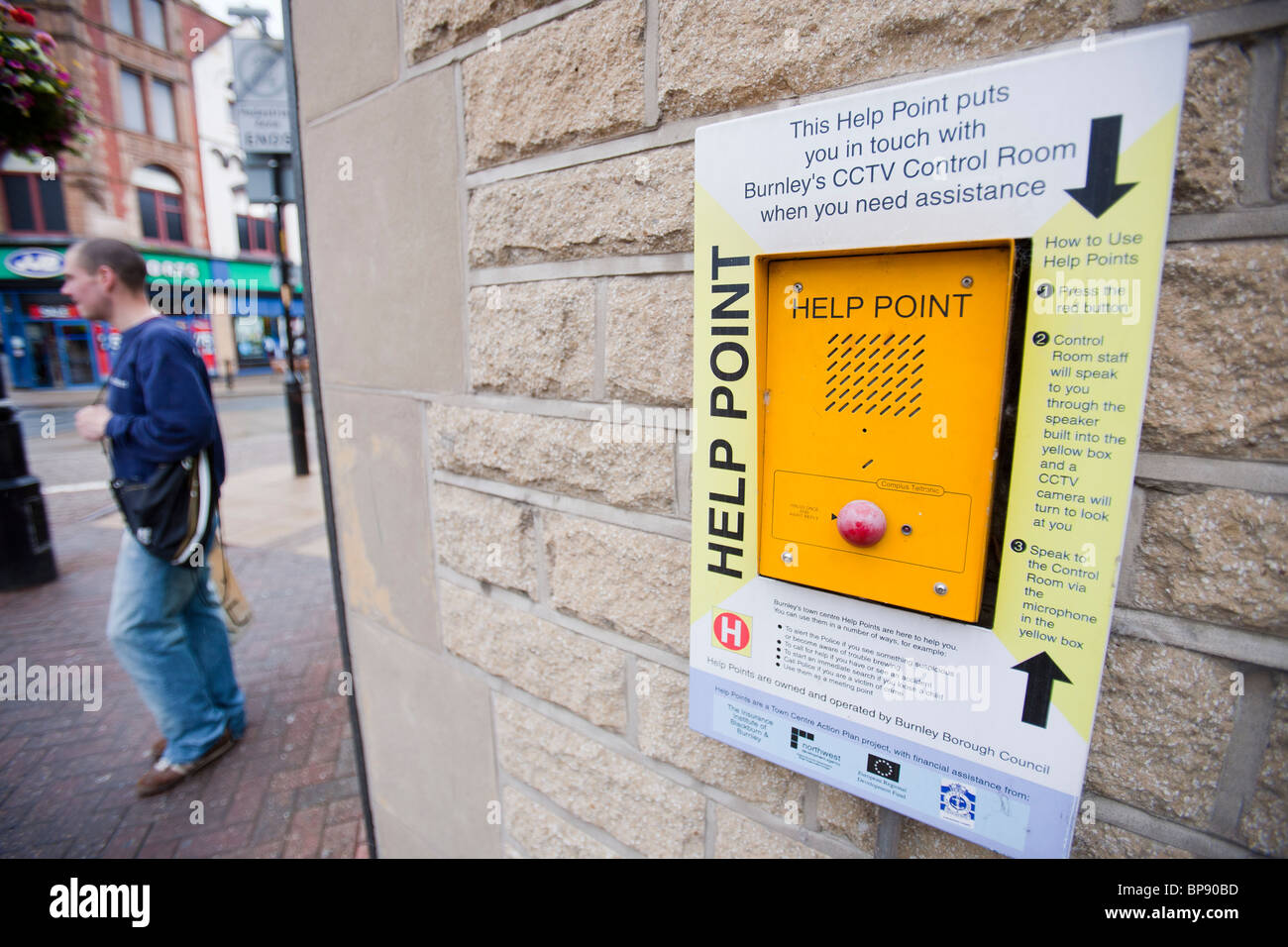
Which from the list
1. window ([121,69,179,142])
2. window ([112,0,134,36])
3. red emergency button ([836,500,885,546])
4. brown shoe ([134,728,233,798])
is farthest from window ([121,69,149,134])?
red emergency button ([836,500,885,546])

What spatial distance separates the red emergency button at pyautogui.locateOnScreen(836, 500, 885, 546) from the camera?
89 centimetres

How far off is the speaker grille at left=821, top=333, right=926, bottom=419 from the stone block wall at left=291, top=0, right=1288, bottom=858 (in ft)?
0.96

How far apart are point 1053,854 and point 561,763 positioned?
3.46 ft

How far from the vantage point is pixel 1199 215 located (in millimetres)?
743

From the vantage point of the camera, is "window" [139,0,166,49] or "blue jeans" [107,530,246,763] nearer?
"blue jeans" [107,530,246,763]

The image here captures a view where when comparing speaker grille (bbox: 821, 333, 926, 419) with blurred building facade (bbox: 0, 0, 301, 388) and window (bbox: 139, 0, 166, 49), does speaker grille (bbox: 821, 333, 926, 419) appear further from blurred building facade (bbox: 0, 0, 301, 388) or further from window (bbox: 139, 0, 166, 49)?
window (bbox: 139, 0, 166, 49)

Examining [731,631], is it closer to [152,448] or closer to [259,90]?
[152,448]

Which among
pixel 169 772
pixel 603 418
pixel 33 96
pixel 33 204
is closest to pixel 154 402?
pixel 169 772

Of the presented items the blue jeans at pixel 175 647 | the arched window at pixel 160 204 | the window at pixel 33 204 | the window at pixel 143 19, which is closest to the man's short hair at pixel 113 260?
the blue jeans at pixel 175 647

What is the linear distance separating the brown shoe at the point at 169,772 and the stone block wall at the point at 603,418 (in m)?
1.45

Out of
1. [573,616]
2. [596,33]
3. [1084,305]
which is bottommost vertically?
[573,616]

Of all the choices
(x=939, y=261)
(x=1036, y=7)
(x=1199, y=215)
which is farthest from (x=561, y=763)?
(x=1036, y=7)

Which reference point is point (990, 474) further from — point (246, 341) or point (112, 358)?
point (246, 341)
